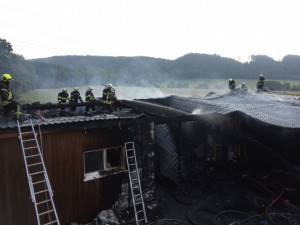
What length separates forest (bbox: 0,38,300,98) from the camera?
2176 inches

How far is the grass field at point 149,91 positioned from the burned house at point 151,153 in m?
21.7

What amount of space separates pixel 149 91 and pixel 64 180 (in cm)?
4466

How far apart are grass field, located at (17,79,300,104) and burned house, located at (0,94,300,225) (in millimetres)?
21656

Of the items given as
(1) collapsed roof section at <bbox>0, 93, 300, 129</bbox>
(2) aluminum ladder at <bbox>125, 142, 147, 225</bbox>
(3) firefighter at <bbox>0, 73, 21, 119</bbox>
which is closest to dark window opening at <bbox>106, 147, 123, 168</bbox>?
(2) aluminum ladder at <bbox>125, 142, 147, 225</bbox>

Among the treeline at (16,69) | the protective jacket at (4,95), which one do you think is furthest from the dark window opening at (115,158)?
the treeline at (16,69)

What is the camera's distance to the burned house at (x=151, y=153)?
700cm

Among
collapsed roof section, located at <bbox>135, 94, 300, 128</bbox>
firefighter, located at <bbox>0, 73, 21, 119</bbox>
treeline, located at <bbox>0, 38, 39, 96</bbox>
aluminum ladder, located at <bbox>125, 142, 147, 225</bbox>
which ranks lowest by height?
→ aluminum ladder, located at <bbox>125, 142, 147, 225</bbox>

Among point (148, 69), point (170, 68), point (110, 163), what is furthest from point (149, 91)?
point (110, 163)

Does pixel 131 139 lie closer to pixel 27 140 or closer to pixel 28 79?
pixel 27 140

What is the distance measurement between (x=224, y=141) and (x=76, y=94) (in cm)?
870

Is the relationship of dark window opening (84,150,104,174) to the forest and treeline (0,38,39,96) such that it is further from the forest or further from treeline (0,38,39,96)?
the forest

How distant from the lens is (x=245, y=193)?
10.7 meters

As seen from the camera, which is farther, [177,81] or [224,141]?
[177,81]

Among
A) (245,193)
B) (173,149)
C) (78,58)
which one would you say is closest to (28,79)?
(78,58)
